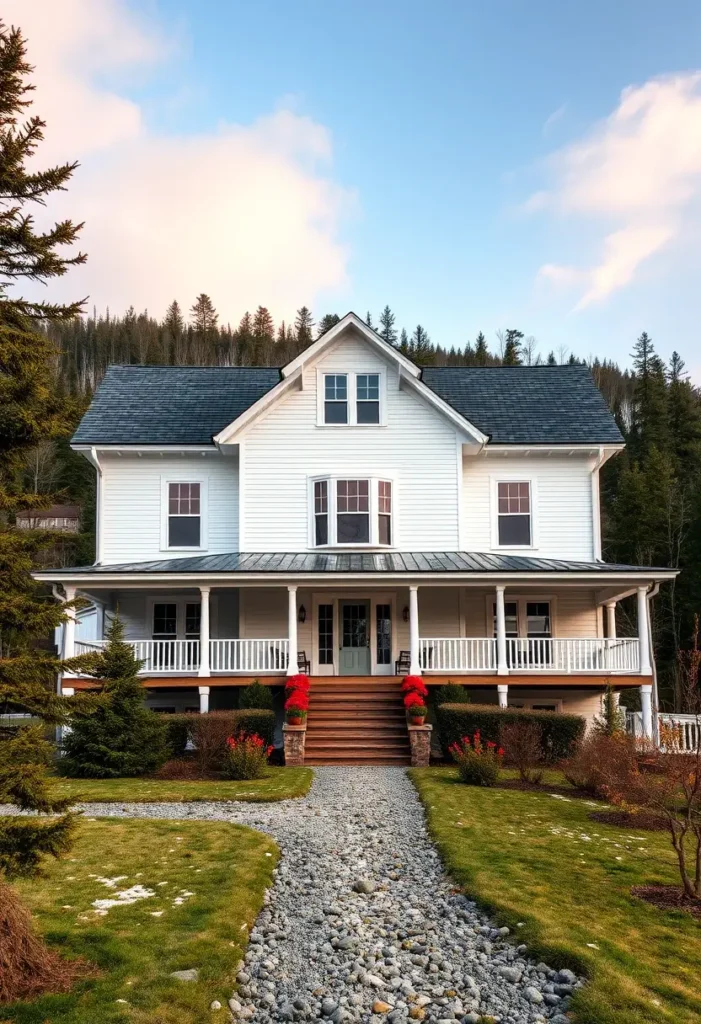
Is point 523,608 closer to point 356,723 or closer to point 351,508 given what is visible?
point 351,508

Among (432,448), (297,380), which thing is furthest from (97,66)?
(432,448)

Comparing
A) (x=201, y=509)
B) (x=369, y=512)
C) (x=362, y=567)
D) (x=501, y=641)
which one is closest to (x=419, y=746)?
(x=501, y=641)

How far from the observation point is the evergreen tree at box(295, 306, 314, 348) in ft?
333

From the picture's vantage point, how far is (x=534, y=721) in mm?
17406

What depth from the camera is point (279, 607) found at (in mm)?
22688

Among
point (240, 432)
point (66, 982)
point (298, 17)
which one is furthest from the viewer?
point (240, 432)

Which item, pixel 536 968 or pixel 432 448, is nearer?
pixel 536 968

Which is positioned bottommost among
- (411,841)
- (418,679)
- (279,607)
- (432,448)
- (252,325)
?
(411,841)

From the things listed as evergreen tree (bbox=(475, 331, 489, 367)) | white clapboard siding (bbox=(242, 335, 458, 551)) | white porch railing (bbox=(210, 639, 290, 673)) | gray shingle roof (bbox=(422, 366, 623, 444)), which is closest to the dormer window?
white clapboard siding (bbox=(242, 335, 458, 551))

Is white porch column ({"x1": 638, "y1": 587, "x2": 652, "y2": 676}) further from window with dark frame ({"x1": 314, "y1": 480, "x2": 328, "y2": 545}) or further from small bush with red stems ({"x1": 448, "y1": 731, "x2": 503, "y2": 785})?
window with dark frame ({"x1": 314, "y1": 480, "x2": 328, "y2": 545})

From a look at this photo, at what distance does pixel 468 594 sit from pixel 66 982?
17.9m

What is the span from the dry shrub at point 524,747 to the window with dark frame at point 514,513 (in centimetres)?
705

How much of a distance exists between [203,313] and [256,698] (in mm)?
97932

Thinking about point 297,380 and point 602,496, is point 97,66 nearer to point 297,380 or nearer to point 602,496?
point 297,380
